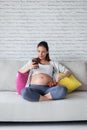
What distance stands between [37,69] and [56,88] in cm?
47

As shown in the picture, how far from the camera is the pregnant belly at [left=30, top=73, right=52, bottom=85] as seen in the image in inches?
114

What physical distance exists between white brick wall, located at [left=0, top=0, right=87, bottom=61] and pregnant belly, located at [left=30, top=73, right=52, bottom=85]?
519mm

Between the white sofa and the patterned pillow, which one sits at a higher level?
the patterned pillow

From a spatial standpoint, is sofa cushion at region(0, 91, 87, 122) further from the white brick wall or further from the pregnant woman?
the white brick wall

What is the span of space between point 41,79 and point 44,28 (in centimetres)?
81

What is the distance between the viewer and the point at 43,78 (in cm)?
294

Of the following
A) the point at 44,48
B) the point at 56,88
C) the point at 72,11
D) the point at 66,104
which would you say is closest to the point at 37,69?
the point at 44,48

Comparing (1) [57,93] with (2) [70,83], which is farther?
(2) [70,83]

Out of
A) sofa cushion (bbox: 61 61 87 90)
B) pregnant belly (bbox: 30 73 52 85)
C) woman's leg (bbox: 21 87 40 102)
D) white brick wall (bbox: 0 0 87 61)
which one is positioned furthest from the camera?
white brick wall (bbox: 0 0 87 61)

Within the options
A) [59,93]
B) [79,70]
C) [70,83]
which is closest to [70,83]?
[70,83]

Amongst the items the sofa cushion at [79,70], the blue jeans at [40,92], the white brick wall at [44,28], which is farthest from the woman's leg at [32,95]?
the white brick wall at [44,28]

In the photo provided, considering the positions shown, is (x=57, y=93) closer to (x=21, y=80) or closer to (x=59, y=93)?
(x=59, y=93)

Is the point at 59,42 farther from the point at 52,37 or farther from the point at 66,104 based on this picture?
Result: the point at 66,104

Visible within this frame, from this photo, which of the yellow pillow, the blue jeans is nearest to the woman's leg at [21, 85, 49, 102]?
the blue jeans
